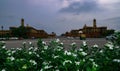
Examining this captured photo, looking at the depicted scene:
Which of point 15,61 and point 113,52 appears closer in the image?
point 15,61

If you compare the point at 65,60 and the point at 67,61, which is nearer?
the point at 67,61

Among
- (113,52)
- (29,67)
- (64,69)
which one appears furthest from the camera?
(113,52)

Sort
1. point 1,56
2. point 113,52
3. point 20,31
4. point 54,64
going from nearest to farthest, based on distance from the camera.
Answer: point 54,64 → point 113,52 → point 1,56 → point 20,31

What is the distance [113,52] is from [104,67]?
70 centimetres

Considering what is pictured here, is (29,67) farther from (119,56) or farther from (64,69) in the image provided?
(119,56)

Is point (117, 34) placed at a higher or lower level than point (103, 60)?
higher

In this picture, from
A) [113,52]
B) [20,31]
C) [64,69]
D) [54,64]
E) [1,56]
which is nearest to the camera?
[64,69]

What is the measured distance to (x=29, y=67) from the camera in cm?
711

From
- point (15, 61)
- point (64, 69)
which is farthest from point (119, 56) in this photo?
point (15, 61)

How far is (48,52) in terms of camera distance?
981cm

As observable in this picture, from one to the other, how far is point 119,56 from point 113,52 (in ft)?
0.77

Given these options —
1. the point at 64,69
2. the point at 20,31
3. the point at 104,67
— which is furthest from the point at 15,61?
the point at 20,31

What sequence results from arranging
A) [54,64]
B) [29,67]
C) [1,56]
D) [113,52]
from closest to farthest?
[29,67] < [54,64] < [113,52] < [1,56]

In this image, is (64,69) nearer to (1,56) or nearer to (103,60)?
(103,60)
